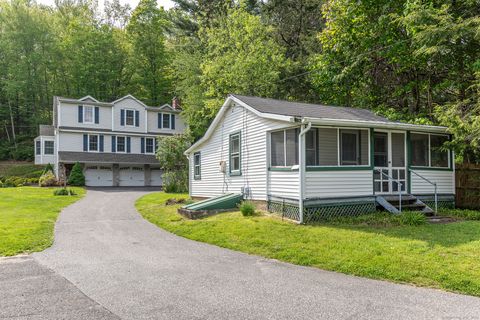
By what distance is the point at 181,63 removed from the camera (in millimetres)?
29109

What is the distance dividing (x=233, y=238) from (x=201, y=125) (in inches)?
774

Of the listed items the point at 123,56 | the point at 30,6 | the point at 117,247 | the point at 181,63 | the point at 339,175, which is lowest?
the point at 117,247

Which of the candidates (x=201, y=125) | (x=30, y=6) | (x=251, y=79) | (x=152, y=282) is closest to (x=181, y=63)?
(x=201, y=125)

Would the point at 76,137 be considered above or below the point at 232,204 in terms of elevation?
above

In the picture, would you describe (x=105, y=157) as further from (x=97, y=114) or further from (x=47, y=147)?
(x=47, y=147)

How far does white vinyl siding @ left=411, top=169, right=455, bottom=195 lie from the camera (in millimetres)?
12742

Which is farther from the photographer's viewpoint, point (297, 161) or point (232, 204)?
point (232, 204)

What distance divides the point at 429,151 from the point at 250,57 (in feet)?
44.3

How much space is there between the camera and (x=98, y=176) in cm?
3256

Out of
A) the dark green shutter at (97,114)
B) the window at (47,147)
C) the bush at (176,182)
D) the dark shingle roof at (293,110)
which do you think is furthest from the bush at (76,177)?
the dark shingle roof at (293,110)

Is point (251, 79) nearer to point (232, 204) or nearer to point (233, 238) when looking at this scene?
point (232, 204)

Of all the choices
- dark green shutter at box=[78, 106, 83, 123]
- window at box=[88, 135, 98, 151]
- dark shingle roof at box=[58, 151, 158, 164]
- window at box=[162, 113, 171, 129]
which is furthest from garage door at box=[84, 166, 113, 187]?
window at box=[162, 113, 171, 129]

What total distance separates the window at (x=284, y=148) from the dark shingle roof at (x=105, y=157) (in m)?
23.1

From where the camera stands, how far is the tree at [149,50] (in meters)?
43.3
